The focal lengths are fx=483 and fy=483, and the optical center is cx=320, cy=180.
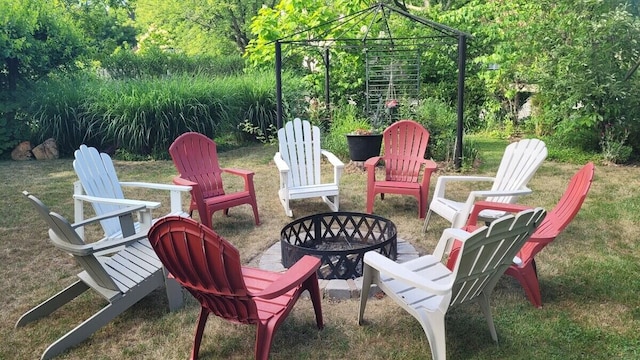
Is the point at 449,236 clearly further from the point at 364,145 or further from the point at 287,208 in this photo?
the point at 364,145

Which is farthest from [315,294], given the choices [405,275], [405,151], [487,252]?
[405,151]

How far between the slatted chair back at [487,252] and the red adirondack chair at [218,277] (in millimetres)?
717

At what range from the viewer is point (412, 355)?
8.06 feet

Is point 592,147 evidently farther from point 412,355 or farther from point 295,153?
point 412,355

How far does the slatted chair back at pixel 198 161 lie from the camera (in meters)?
4.35

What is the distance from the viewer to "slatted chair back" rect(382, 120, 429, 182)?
4.91 metres

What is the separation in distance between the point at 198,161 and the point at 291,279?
8.27ft

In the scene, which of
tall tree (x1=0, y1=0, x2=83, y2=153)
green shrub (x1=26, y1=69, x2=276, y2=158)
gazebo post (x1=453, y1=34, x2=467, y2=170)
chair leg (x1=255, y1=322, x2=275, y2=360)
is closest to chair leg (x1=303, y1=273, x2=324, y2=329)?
chair leg (x1=255, y1=322, x2=275, y2=360)

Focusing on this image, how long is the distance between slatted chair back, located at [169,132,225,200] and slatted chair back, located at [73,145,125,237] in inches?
30.6

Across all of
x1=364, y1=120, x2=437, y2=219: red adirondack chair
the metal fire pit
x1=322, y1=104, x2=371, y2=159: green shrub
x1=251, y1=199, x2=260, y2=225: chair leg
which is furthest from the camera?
x1=322, y1=104, x2=371, y2=159: green shrub

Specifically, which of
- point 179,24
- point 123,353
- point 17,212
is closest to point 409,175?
point 123,353

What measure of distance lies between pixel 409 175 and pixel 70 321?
3.27 meters

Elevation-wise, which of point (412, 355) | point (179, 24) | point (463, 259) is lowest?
point (412, 355)

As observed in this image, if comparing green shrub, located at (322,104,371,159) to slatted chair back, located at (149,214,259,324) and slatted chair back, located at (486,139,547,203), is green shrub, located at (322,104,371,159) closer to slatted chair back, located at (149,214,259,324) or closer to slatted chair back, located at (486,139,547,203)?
slatted chair back, located at (486,139,547,203)
